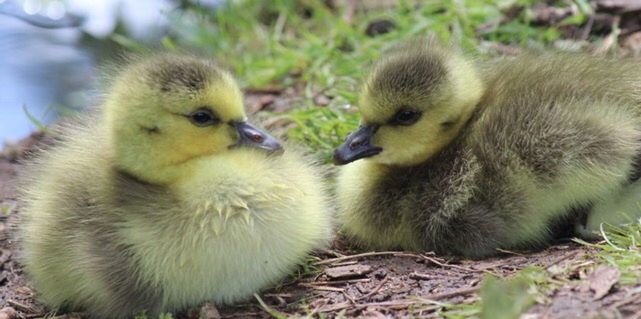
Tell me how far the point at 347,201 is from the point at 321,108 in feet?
2.88

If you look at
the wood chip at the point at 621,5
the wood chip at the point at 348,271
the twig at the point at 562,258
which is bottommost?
the twig at the point at 562,258

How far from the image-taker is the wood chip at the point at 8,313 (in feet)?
9.43

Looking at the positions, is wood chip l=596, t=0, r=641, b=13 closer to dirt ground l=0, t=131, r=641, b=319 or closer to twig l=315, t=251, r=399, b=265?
dirt ground l=0, t=131, r=641, b=319

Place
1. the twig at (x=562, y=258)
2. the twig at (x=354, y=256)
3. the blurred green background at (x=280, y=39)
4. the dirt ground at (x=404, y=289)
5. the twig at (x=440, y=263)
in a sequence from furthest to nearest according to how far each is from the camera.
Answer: the blurred green background at (x=280, y=39) < the twig at (x=354, y=256) < the twig at (x=440, y=263) < the twig at (x=562, y=258) < the dirt ground at (x=404, y=289)

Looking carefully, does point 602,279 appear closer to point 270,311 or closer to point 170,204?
point 270,311

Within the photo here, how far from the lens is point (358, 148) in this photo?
301cm

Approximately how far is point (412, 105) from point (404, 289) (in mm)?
559

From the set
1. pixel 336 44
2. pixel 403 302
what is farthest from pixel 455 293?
pixel 336 44

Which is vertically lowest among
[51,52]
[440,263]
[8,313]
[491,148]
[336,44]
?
[440,263]

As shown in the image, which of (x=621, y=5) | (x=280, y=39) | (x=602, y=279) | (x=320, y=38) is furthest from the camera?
(x=280, y=39)

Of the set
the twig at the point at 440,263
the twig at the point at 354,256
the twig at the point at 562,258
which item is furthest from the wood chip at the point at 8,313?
the twig at the point at 562,258

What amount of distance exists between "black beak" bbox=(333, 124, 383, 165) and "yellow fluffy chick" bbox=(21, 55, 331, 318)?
27cm

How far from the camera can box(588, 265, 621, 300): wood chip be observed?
2.37m

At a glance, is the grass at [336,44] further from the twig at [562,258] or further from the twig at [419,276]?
the twig at [419,276]
